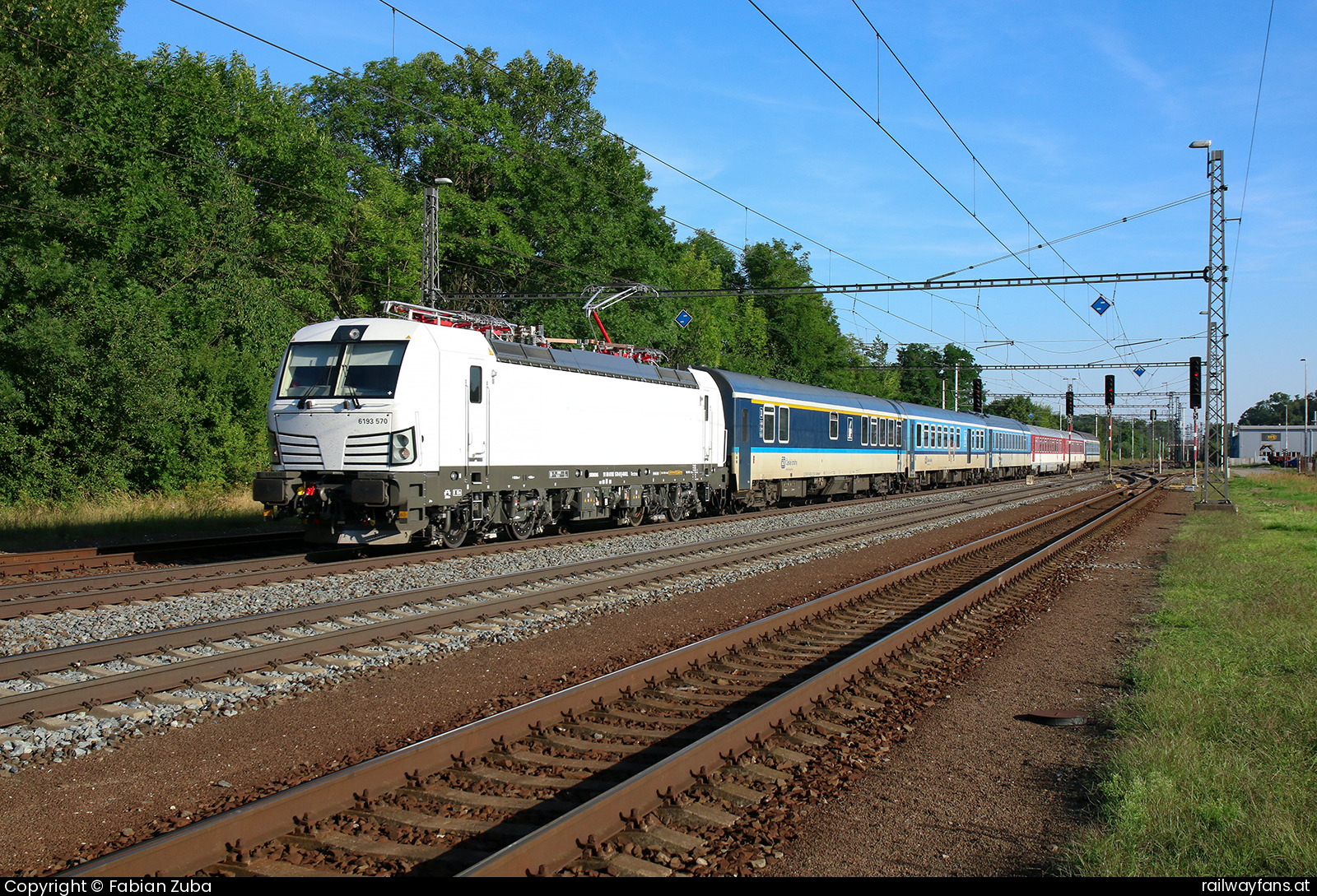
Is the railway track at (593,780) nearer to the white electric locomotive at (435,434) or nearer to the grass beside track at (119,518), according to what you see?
the white electric locomotive at (435,434)

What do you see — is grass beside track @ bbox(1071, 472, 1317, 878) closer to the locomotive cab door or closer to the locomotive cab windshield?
the locomotive cab door

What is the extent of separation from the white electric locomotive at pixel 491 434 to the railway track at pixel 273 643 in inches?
101

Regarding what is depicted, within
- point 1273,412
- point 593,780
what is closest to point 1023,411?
point 1273,412

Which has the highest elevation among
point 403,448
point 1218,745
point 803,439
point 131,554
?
point 803,439

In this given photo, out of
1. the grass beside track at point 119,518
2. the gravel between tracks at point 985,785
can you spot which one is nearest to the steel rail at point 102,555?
the grass beside track at point 119,518

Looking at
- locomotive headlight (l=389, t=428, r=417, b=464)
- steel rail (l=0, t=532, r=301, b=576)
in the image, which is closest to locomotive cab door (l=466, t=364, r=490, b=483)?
locomotive headlight (l=389, t=428, r=417, b=464)

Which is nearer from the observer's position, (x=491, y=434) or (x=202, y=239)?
(x=491, y=434)

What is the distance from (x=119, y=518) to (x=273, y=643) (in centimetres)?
1332

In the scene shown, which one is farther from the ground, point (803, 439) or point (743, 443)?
point (803, 439)

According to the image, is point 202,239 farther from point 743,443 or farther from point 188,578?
point 188,578

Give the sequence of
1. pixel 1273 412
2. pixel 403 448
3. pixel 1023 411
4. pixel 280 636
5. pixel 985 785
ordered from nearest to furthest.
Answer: pixel 985 785
pixel 280 636
pixel 403 448
pixel 1023 411
pixel 1273 412

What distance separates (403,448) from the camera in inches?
527

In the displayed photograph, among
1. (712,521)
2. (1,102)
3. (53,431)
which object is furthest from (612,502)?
(1,102)
